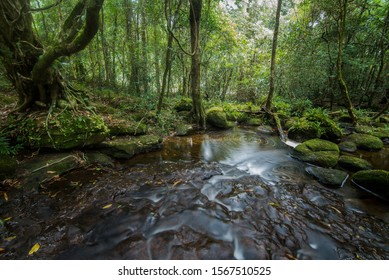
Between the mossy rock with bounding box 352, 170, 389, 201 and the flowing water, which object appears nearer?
the flowing water

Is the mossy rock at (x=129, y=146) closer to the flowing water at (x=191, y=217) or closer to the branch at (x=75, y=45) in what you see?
the flowing water at (x=191, y=217)

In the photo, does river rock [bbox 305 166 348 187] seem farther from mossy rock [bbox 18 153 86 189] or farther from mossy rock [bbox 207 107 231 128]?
mossy rock [bbox 18 153 86 189]

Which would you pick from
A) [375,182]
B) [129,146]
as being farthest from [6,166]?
[375,182]

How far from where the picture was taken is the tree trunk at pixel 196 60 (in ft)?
24.5

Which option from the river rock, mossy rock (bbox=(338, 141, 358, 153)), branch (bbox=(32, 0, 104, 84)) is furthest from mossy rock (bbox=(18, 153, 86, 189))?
mossy rock (bbox=(338, 141, 358, 153))

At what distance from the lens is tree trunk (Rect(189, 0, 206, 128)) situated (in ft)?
24.5

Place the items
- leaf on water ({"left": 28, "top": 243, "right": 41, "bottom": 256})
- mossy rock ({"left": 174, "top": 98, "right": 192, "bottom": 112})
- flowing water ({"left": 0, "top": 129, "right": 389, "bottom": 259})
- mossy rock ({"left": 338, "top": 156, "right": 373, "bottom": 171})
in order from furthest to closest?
1. mossy rock ({"left": 174, "top": 98, "right": 192, "bottom": 112})
2. mossy rock ({"left": 338, "top": 156, "right": 373, "bottom": 171})
3. flowing water ({"left": 0, "top": 129, "right": 389, "bottom": 259})
4. leaf on water ({"left": 28, "top": 243, "right": 41, "bottom": 256})

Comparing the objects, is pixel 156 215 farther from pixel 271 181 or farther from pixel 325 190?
pixel 325 190

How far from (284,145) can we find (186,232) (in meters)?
5.93

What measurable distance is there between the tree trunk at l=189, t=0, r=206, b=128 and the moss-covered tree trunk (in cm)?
432

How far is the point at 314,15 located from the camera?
12.0 meters

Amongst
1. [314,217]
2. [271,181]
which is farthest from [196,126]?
[314,217]

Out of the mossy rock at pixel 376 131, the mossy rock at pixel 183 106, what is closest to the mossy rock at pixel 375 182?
the mossy rock at pixel 376 131

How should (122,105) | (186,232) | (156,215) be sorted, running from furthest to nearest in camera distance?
(122,105), (156,215), (186,232)
